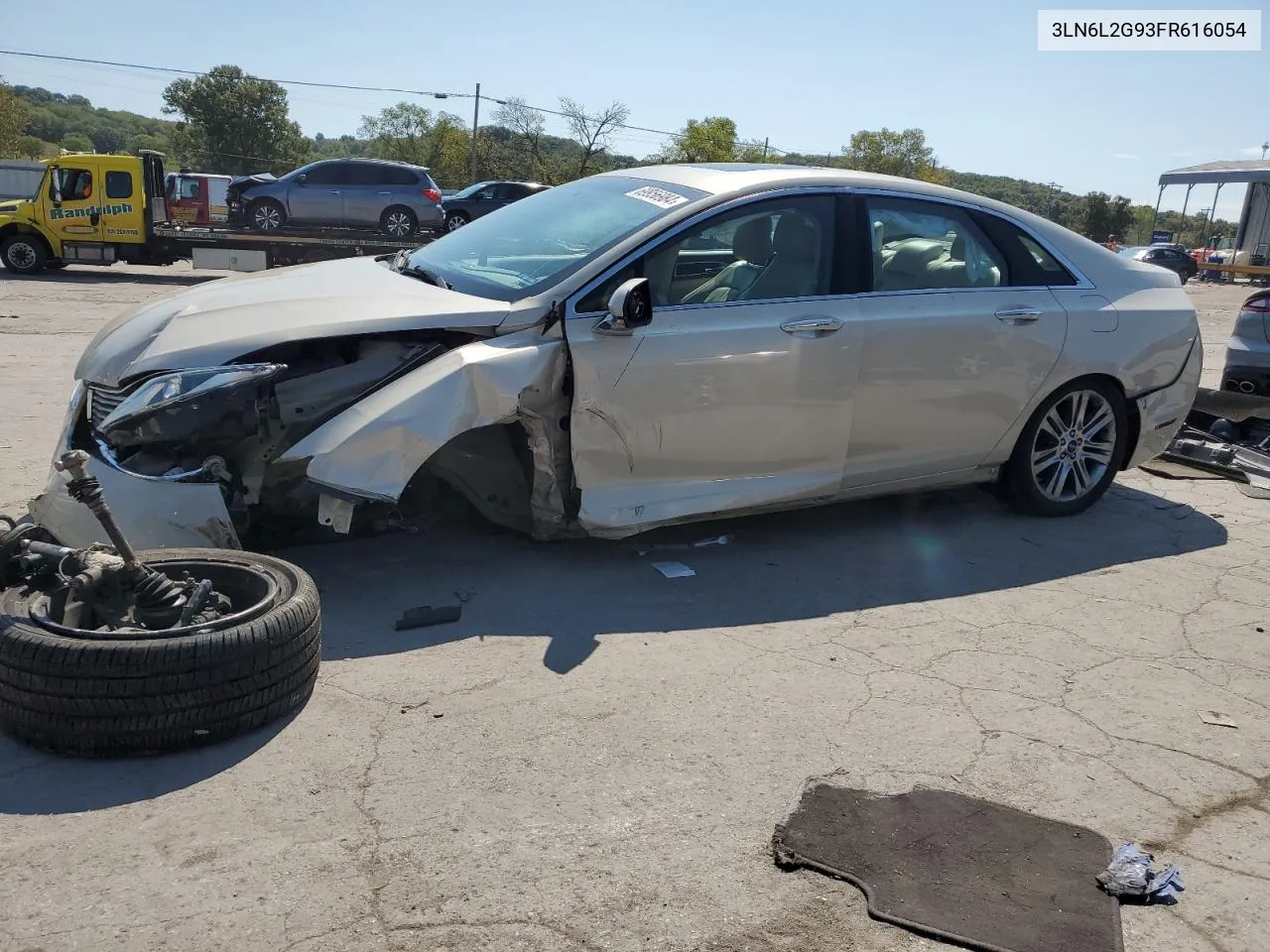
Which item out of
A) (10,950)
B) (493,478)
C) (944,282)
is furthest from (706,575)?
(10,950)

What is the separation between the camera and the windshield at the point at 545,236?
4.74 metres

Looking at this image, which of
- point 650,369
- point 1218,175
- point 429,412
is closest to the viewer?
point 429,412

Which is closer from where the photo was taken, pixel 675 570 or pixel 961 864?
pixel 961 864

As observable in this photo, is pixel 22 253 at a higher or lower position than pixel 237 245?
lower

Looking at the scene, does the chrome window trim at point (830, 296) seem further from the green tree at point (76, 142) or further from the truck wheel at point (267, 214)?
the green tree at point (76, 142)

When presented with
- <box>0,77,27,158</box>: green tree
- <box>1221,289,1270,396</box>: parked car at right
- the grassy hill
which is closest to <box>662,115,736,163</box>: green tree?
the grassy hill

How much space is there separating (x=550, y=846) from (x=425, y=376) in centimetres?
204

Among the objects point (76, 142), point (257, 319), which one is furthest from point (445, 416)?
point (76, 142)

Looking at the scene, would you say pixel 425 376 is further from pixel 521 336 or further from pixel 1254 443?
pixel 1254 443

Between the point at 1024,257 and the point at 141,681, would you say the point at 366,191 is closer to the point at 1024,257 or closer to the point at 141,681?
the point at 1024,257

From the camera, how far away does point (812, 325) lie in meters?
4.89

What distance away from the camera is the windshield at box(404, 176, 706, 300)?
4.74 metres

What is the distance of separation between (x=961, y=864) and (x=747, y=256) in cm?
303

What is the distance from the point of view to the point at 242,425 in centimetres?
409
